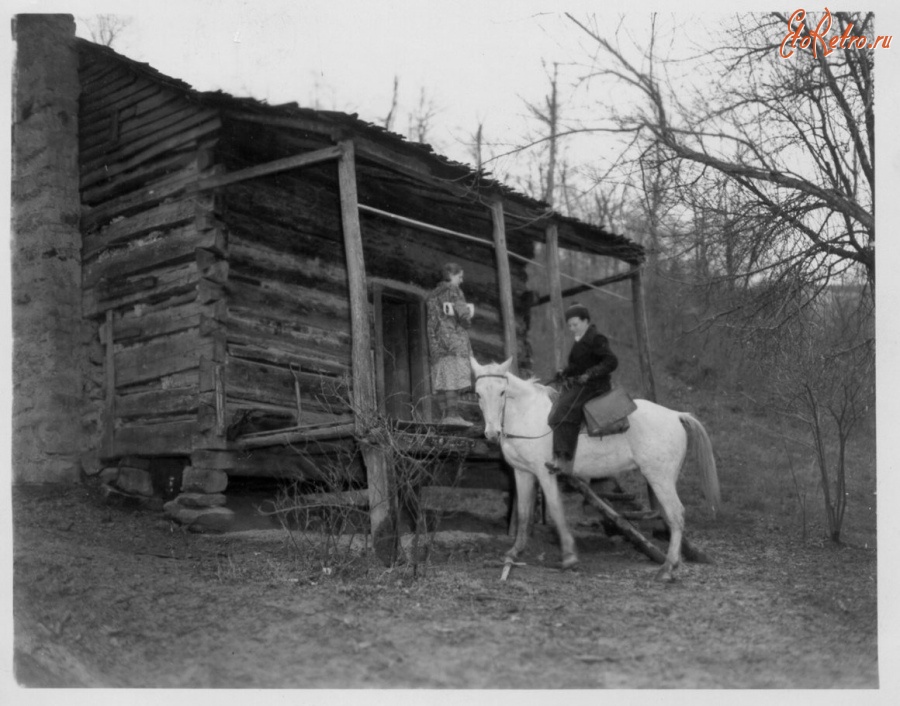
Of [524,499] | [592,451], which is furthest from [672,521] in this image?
[524,499]

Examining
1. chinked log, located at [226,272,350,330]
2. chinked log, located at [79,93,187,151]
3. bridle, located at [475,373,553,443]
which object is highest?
chinked log, located at [79,93,187,151]

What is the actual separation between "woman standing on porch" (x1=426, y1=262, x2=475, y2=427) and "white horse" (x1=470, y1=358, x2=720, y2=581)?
143 cm

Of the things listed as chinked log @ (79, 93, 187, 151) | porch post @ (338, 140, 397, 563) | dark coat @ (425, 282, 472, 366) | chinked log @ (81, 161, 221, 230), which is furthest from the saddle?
chinked log @ (79, 93, 187, 151)

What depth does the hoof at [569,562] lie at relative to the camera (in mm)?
8859

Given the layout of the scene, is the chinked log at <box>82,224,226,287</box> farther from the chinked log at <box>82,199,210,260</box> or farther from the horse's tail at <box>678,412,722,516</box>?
the horse's tail at <box>678,412,722,516</box>

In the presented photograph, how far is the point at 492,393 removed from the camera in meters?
8.57

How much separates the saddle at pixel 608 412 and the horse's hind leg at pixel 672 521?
71 centimetres

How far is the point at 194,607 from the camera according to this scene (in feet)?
22.9

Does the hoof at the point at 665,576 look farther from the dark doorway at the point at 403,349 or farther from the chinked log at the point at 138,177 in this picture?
the chinked log at the point at 138,177

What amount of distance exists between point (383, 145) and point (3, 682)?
6.12 meters

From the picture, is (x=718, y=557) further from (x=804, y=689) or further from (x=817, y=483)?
(x=817, y=483)

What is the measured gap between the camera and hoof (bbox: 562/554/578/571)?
8.86 m

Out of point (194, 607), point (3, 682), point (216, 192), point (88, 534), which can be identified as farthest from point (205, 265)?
point (3, 682)

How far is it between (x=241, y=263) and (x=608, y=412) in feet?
15.1
